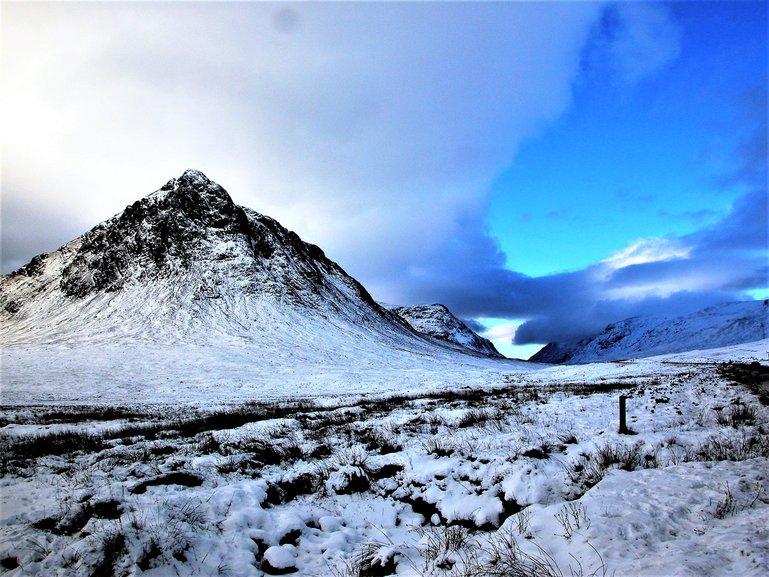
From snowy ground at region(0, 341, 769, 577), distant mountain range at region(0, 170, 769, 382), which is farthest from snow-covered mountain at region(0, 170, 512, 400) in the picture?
snowy ground at region(0, 341, 769, 577)

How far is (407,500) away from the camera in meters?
8.33

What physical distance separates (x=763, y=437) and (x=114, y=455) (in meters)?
16.0

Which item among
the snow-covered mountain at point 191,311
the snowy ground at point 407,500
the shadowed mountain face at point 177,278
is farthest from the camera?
the shadowed mountain face at point 177,278

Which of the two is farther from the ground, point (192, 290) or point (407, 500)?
point (192, 290)

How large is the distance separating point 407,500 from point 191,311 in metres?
79.4

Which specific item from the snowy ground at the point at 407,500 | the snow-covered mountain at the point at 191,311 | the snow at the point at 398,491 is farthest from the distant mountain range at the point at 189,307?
the snowy ground at the point at 407,500

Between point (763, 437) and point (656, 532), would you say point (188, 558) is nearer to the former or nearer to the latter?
point (656, 532)

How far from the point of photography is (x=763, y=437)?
30.8ft

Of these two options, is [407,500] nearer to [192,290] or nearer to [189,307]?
[189,307]

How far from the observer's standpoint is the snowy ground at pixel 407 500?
5309 millimetres

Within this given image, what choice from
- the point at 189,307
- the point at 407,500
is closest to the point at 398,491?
the point at 407,500

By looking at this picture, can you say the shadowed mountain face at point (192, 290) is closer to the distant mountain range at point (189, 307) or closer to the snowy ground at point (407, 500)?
the distant mountain range at point (189, 307)

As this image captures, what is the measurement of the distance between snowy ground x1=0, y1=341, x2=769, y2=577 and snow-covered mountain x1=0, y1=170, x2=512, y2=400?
31.3 metres

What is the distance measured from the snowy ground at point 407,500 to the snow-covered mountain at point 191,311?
31265mm
